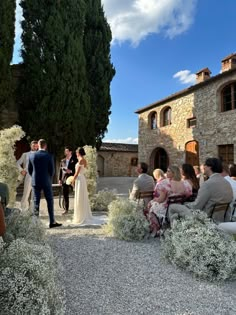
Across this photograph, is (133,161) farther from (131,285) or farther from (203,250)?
(131,285)

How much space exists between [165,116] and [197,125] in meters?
3.59

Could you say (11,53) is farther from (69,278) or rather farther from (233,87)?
(69,278)

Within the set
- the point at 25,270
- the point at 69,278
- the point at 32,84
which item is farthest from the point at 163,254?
the point at 32,84

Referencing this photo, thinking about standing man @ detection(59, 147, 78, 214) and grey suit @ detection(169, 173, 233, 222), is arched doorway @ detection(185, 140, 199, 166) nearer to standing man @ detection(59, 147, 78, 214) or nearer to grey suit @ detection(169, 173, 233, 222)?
standing man @ detection(59, 147, 78, 214)

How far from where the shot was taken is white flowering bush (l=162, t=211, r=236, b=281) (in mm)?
3193

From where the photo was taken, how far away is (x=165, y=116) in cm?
1852

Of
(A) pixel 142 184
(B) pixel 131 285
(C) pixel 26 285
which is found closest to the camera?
(C) pixel 26 285

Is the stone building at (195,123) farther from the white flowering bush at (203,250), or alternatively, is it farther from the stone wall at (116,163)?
the white flowering bush at (203,250)

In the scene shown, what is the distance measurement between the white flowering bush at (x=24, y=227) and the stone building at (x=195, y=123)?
9.10 m

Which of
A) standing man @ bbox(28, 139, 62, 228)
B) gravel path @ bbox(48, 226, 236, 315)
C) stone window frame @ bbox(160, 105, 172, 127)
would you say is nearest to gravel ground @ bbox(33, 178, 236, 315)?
gravel path @ bbox(48, 226, 236, 315)

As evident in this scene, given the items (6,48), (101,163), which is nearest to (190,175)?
(6,48)

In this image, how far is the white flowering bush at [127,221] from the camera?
4613mm

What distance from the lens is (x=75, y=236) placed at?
4879 millimetres

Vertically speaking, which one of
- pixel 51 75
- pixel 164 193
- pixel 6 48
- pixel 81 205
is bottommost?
pixel 81 205
